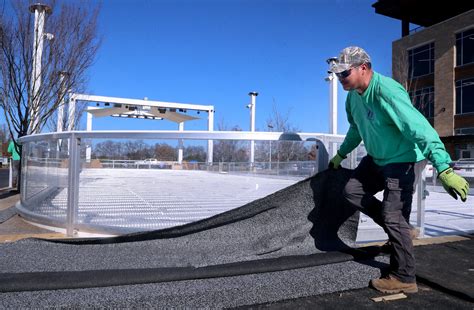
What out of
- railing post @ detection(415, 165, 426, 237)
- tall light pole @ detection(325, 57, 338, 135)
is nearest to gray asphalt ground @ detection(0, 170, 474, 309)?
railing post @ detection(415, 165, 426, 237)

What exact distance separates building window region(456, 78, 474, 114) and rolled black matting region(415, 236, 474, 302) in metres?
28.6

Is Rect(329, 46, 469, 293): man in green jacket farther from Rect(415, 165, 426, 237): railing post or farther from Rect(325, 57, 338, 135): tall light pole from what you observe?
Rect(325, 57, 338, 135): tall light pole

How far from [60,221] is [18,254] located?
50.2 inches

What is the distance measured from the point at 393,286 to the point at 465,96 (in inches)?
1214

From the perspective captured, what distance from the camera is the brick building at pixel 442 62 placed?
28.1 metres

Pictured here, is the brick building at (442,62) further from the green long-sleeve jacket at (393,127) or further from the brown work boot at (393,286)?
the brown work boot at (393,286)

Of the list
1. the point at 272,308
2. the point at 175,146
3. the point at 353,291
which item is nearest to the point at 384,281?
the point at 353,291

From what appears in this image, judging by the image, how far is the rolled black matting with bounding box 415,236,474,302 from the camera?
2574 millimetres

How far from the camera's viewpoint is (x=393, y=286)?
246 cm

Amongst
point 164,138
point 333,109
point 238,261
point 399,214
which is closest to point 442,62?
point 333,109

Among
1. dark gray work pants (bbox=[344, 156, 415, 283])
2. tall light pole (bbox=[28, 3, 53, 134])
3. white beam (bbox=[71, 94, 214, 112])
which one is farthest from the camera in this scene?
white beam (bbox=[71, 94, 214, 112])

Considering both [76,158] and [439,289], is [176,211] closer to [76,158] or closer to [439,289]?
[76,158]

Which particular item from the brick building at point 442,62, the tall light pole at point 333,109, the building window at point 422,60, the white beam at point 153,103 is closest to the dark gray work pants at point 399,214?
the tall light pole at point 333,109

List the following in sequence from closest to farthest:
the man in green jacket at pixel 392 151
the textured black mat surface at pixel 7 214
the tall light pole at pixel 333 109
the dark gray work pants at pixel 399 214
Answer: the man in green jacket at pixel 392 151 → the dark gray work pants at pixel 399 214 → the textured black mat surface at pixel 7 214 → the tall light pole at pixel 333 109
